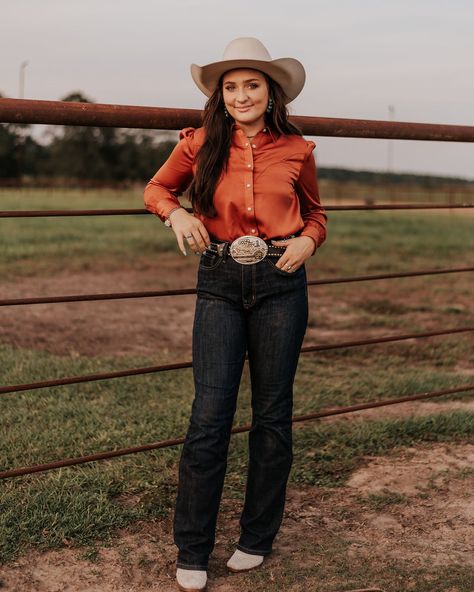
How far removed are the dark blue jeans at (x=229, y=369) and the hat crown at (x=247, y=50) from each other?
1.87 feet

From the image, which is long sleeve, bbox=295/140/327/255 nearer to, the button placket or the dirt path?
the button placket

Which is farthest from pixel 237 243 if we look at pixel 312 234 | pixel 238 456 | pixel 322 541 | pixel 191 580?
pixel 238 456

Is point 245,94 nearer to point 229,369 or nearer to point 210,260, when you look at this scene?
point 210,260

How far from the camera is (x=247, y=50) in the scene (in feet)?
7.90

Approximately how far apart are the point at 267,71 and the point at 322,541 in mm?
1566

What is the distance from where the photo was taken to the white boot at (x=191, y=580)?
99.7 inches

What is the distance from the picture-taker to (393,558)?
279cm

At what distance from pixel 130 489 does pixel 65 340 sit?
320 cm

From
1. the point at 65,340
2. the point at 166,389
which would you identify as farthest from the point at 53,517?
the point at 65,340

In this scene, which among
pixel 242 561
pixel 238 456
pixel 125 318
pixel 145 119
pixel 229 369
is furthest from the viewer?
pixel 125 318

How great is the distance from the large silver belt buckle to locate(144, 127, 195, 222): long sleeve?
0.76 feet

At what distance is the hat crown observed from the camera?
2404 mm

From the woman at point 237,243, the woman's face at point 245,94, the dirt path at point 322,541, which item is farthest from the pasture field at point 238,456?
the woman's face at point 245,94

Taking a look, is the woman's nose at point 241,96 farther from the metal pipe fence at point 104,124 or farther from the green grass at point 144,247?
the green grass at point 144,247
